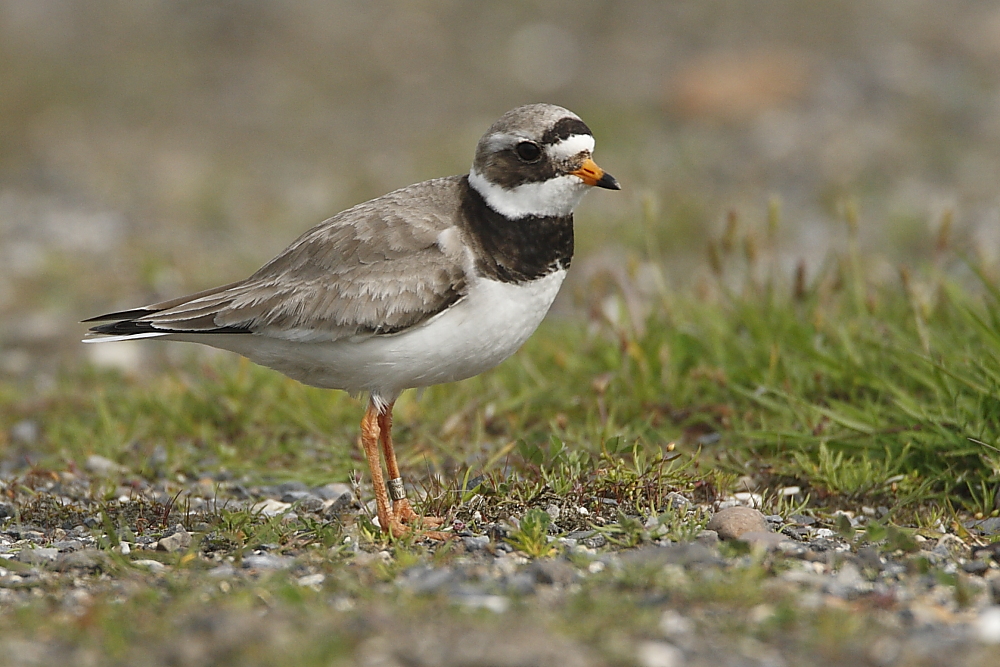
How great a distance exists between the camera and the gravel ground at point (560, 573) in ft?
10.5

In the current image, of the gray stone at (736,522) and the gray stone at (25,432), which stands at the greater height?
the gray stone at (25,432)

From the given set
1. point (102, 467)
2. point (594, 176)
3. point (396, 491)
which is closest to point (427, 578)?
point (396, 491)

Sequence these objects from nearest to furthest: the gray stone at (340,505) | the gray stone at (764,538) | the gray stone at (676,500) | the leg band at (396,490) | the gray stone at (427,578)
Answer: the gray stone at (427,578) → the gray stone at (764,538) → the gray stone at (676,500) → the leg band at (396,490) → the gray stone at (340,505)

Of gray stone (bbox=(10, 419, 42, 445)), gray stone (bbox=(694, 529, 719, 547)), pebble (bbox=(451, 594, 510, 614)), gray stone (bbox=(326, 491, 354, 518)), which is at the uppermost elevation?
gray stone (bbox=(10, 419, 42, 445))

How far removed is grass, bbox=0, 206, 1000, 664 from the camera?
346 centimetres

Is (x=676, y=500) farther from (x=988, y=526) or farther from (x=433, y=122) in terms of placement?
(x=433, y=122)

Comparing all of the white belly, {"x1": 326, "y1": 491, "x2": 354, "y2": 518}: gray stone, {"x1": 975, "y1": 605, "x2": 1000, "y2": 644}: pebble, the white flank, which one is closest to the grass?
{"x1": 326, "y1": 491, "x2": 354, "y2": 518}: gray stone

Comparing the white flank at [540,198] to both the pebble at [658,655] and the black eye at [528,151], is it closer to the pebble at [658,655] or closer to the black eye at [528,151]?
the black eye at [528,151]

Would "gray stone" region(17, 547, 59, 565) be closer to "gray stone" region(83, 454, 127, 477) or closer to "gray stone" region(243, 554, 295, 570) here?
"gray stone" region(243, 554, 295, 570)

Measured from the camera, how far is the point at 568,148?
4.96 m

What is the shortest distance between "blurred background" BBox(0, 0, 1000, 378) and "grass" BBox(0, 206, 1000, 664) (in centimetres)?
187

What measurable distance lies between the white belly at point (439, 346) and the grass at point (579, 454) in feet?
1.70

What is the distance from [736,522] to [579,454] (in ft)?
2.92

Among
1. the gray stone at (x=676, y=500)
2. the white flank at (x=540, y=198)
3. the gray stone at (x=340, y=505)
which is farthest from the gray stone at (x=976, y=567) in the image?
the gray stone at (x=340, y=505)
